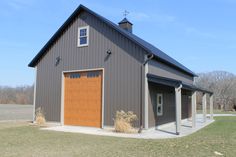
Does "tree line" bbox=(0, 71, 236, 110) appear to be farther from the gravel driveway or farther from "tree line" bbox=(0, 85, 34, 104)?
the gravel driveway

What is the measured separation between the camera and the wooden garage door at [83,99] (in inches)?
575

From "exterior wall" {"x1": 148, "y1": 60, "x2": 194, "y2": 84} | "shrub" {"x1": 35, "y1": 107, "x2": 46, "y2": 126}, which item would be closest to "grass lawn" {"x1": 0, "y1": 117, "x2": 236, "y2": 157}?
"exterior wall" {"x1": 148, "y1": 60, "x2": 194, "y2": 84}

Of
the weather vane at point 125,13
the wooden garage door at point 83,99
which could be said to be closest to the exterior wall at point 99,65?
the wooden garage door at point 83,99

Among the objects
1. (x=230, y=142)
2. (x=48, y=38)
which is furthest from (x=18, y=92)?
(x=230, y=142)

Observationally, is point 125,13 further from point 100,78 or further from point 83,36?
point 100,78

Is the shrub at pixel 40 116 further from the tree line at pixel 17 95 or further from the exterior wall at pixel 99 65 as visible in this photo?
the tree line at pixel 17 95

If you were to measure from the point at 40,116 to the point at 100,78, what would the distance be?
4850 millimetres

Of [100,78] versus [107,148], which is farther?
[100,78]

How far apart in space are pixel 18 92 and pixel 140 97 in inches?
2352

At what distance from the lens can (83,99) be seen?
15.3 m

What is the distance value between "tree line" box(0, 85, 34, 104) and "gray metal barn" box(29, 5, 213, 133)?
48.4 metres

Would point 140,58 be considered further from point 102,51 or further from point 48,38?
point 48,38

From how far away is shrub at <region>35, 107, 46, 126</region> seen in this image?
16.0 metres

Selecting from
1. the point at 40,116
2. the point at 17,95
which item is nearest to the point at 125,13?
the point at 40,116
